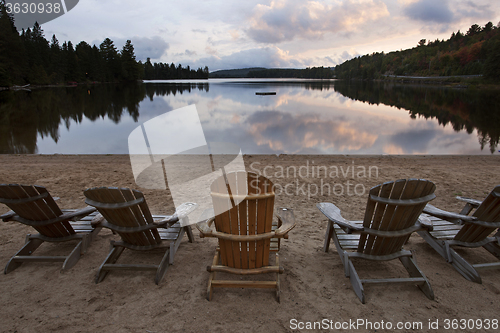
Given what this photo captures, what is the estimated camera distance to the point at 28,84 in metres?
61.9

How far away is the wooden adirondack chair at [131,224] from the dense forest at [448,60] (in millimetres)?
89653

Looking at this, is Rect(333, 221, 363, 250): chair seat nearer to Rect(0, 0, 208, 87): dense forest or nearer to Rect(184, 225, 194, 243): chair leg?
Rect(184, 225, 194, 243): chair leg

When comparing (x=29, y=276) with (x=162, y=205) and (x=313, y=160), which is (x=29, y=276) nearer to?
(x=162, y=205)

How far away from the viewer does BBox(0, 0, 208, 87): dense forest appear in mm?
56500

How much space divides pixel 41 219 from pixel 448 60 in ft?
467

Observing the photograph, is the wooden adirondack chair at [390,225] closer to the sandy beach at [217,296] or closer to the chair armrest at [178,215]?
the sandy beach at [217,296]

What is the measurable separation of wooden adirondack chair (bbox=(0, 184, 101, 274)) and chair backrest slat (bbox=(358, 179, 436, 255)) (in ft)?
10.1

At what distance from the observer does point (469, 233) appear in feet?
10.4

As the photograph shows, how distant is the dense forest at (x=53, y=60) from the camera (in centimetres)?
5650

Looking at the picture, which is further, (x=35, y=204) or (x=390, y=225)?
(x=35, y=204)

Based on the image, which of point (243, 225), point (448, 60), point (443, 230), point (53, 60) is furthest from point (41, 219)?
point (448, 60)

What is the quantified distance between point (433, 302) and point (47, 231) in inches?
170

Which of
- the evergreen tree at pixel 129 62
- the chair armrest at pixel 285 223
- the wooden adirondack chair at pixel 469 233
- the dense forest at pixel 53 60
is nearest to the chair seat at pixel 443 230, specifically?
the wooden adirondack chair at pixel 469 233

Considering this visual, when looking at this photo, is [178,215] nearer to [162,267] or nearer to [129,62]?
[162,267]
